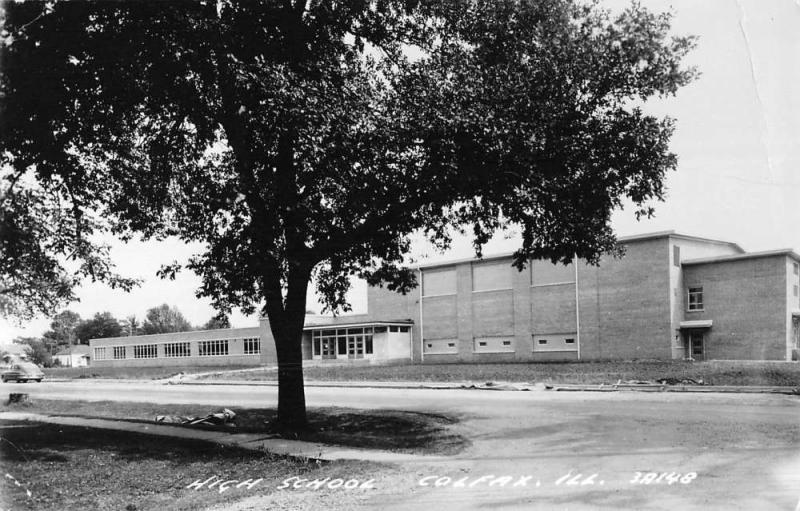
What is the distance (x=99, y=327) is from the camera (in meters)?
87.1

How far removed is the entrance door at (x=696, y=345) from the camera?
3956 centimetres

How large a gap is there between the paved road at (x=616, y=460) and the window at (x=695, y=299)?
23136 millimetres

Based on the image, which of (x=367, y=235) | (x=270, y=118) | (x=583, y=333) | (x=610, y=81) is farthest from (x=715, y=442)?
(x=583, y=333)

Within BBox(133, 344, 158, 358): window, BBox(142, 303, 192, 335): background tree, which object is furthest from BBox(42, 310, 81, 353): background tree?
BBox(142, 303, 192, 335): background tree

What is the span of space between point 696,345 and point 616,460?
34369 millimetres

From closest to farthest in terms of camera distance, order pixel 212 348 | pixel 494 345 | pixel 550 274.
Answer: pixel 550 274
pixel 494 345
pixel 212 348

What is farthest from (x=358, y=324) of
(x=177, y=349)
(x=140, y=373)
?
(x=177, y=349)

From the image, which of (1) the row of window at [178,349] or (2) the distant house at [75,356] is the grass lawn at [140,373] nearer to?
(1) the row of window at [178,349]

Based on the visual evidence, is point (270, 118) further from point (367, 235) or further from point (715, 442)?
point (715, 442)

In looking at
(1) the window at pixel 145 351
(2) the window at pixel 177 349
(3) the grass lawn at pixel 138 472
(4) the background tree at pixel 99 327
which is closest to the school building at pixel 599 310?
(2) the window at pixel 177 349

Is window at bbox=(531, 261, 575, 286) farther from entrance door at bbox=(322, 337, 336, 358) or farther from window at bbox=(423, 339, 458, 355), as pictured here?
entrance door at bbox=(322, 337, 336, 358)

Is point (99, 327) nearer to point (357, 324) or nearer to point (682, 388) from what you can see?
point (357, 324)

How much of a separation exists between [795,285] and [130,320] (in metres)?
92.7

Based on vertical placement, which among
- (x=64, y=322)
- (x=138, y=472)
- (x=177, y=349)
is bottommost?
(x=177, y=349)
